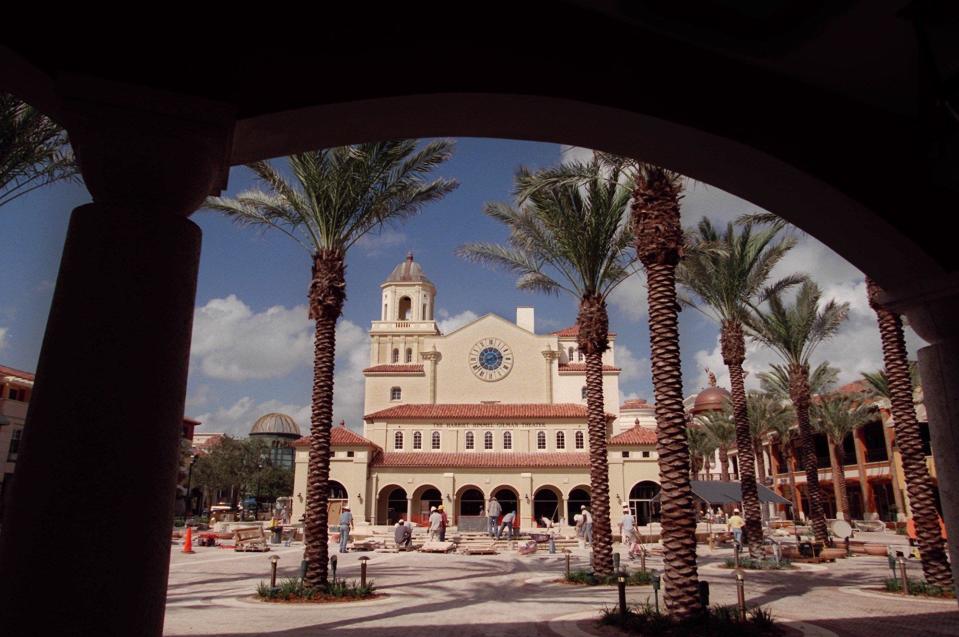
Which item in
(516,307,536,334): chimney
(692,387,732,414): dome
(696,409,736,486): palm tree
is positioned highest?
(516,307,536,334): chimney

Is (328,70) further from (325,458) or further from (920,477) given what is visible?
(920,477)

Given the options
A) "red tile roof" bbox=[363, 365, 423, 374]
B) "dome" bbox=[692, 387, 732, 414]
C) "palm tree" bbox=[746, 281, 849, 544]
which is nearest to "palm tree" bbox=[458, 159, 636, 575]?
"palm tree" bbox=[746, 281, 849, 544]

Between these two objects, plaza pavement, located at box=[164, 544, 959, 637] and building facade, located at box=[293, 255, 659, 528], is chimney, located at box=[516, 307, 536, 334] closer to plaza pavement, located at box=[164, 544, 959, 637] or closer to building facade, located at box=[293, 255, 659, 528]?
building facade, located at box=[293, 255, 659, 528]

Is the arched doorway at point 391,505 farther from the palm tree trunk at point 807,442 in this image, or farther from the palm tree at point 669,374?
the palm tree at point 669,374

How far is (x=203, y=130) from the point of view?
298 centimetres

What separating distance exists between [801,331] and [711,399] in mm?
42233

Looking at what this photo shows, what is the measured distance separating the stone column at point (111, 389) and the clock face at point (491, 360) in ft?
169

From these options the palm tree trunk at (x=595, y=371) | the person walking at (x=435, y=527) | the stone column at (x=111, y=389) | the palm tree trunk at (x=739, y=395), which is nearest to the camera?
the stone column at (x=111, y=389)

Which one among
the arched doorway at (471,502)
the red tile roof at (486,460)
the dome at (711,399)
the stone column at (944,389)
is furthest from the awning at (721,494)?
the dome at (711,399)

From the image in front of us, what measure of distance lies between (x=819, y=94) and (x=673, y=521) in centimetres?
900

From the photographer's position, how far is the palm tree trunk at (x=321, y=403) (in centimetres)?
1441

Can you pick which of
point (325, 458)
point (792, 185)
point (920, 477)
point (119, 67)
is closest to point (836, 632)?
point (920, 477)

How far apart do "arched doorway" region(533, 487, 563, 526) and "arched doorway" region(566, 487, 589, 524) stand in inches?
39.1

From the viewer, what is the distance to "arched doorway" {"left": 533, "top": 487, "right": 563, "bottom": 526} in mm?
47094
